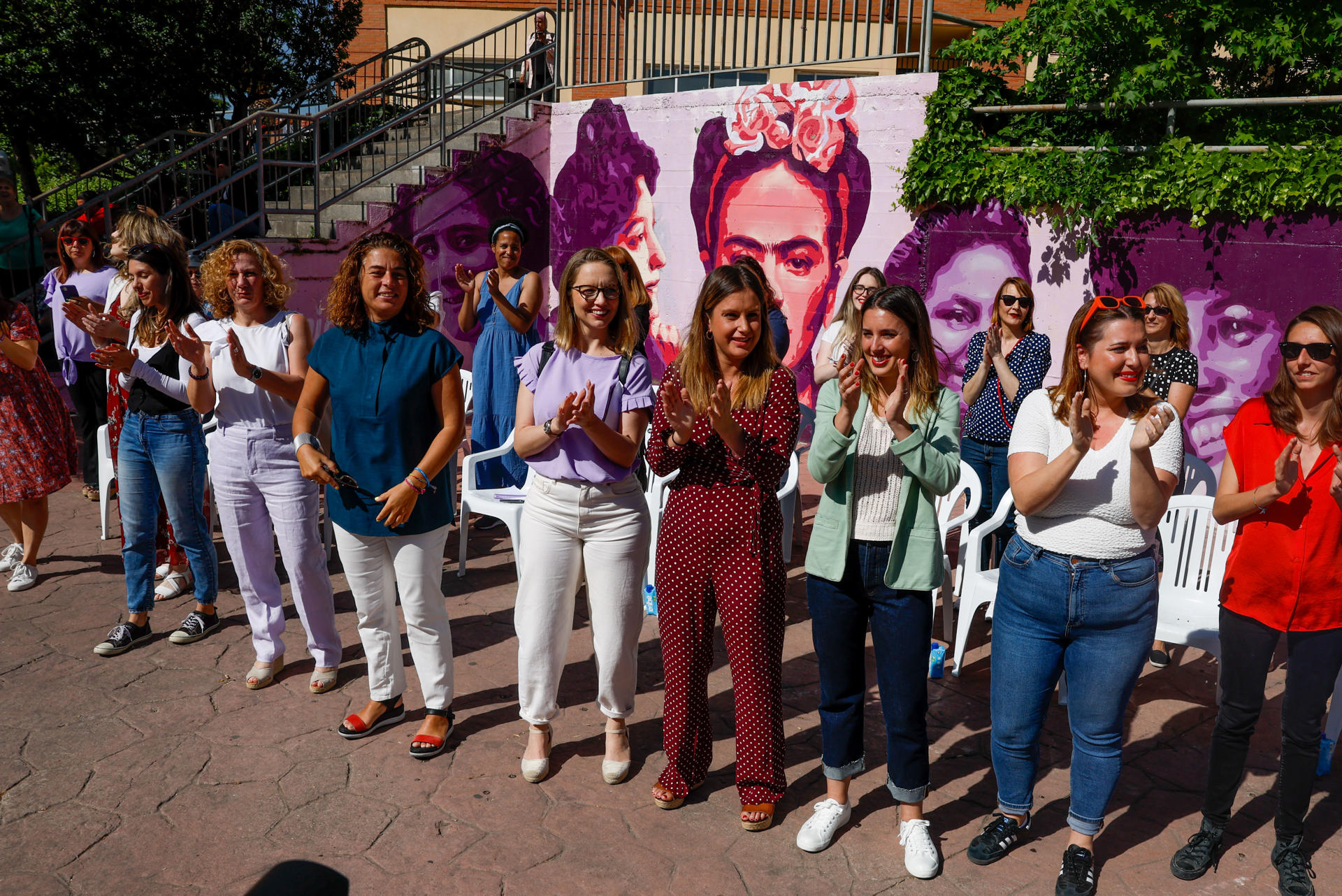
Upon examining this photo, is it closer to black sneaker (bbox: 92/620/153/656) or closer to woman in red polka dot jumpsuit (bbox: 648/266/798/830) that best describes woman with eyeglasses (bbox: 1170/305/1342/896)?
woman in red polka dot jumpsuit (bbox: 648/266/798/830)

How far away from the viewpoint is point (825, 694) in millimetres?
3451

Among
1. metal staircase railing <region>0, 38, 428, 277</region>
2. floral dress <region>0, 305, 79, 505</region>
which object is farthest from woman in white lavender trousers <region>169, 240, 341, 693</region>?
metal staircase railing <region>0, 38, 428, 277</region>

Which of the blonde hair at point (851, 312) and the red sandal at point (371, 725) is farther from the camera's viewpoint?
the blonde hair at point (851, 312)

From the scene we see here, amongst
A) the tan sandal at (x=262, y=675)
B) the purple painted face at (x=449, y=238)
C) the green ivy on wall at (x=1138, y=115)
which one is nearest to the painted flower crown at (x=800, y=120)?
the green ivy on wall at (x=1138, y=115)

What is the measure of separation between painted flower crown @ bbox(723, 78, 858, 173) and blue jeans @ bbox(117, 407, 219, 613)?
6030 millimetres

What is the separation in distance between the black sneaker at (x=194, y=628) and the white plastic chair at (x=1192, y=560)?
4533 millimetres

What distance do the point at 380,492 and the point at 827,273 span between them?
6.14 meters

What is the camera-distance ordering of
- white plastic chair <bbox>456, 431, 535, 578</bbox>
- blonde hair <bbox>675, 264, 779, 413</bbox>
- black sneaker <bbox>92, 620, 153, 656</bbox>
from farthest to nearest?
white plastic chair <bbox>456, 431, 535, 578</bbox>, black sneaker <bbox>92, 620, 153, 656</bbox>, blonde hair <bbox>675, 264, 779, 413</bbox>

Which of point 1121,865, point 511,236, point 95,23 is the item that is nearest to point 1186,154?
point 511,236

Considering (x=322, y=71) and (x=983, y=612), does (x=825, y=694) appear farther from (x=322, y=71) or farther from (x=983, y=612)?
(x=322, y=71)

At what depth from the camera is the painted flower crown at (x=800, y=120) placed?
8.82 meters

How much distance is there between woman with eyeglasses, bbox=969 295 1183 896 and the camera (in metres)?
2.98

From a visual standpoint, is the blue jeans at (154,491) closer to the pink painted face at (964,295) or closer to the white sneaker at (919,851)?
the white sneaker at (919,851)

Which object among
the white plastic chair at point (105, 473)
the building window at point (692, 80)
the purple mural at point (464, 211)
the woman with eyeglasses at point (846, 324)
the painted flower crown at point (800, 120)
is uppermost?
the building window at point (692, 80)
